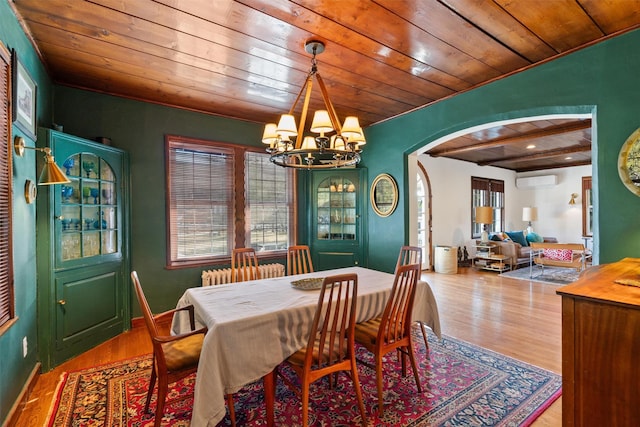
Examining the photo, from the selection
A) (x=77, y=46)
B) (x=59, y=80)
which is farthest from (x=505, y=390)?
(x=59, y=80)

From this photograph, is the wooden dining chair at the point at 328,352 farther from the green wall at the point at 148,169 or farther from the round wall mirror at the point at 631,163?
the green wall at the point at 148,169

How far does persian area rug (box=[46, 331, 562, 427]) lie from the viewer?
197 centimetres

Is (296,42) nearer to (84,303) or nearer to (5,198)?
(5,198)

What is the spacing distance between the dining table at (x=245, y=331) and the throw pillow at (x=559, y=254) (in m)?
5.20

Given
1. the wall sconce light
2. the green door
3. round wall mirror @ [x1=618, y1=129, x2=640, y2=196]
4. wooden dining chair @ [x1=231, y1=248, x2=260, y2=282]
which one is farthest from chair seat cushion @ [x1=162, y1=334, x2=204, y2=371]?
round wall mirror @ [x1=618, y1=129, x2=640, y2=196]

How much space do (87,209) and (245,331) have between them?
2.32 metres

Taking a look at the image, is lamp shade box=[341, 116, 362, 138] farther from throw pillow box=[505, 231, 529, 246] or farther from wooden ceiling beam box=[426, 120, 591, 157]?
throw pillow box=[505, 231, 529, 246]

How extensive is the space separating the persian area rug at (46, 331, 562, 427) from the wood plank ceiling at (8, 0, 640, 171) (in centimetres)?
248

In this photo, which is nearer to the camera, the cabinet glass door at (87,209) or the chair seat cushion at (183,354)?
the chair seat cushion at (183,354)

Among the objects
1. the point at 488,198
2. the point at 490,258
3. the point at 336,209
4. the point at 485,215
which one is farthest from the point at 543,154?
the point at 336,209

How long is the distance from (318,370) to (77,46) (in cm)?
301

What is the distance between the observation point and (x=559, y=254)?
588 centimetres

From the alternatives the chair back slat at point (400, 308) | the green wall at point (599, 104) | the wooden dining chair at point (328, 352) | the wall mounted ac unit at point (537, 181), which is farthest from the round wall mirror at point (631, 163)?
the wall mounted ac unit at point (537, 181)

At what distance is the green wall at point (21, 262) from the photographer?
6.18 ft
